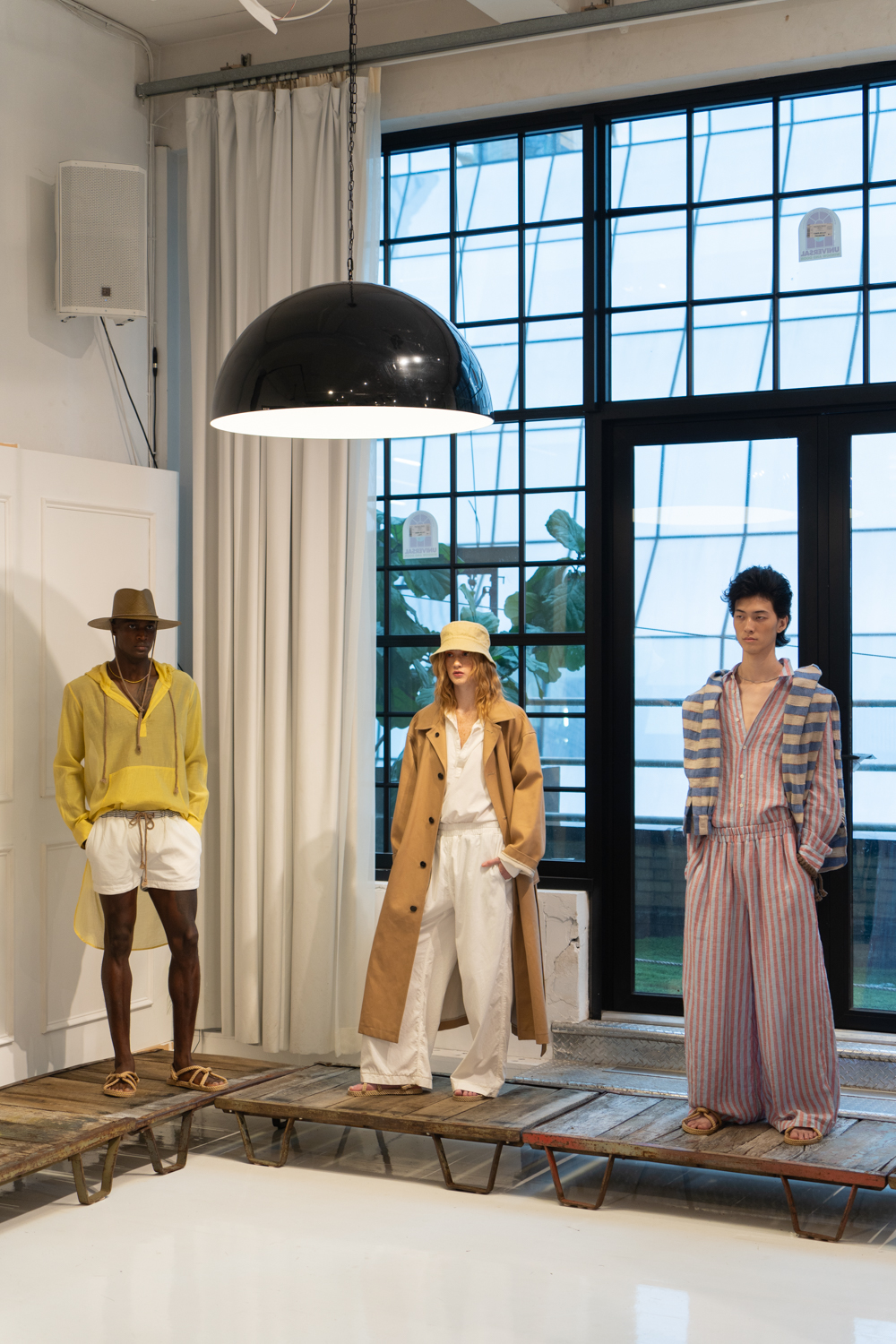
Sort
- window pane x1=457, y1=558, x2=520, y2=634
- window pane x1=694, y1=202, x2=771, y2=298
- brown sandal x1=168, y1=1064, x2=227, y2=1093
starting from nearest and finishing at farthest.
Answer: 1. brown sandal x1=168, y1=1064, x2=227, y2=1093
2. window pane x1=694, y1=202, x2=771, y2=298
3. window pane x1=457, y1=558, x2=520, y2=634

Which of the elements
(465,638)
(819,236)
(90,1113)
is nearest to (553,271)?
(819,236)

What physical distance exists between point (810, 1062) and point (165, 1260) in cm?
188

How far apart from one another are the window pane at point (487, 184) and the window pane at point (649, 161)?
1.32 ft

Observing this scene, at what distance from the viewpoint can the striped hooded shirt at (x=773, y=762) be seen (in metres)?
4.11

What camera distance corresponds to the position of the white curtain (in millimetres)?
5410

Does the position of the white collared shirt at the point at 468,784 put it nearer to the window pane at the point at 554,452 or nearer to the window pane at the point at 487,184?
the window pane at the point at 554,452

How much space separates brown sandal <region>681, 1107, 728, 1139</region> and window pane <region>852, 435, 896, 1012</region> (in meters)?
0.98

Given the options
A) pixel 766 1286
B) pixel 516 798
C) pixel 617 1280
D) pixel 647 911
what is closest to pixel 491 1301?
pixel 617 1280

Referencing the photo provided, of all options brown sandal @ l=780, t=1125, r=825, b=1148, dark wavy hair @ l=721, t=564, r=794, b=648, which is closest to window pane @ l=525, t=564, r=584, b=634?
dark wavy hair @ l=721, t=564, r=794, b=648

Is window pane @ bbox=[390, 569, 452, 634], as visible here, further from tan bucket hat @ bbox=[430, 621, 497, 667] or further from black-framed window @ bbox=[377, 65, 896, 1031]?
tan bucket hat @ bbox=[430, 621, 497, 667]

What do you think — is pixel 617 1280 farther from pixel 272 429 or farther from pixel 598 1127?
pixel 272 429

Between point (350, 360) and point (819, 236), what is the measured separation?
9.08 feet

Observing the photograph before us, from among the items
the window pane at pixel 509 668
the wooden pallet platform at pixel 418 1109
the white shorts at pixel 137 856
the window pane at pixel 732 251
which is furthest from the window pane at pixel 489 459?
the wooden pallet platform at pixel 418 1109

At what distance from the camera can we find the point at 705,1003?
13.8ft
